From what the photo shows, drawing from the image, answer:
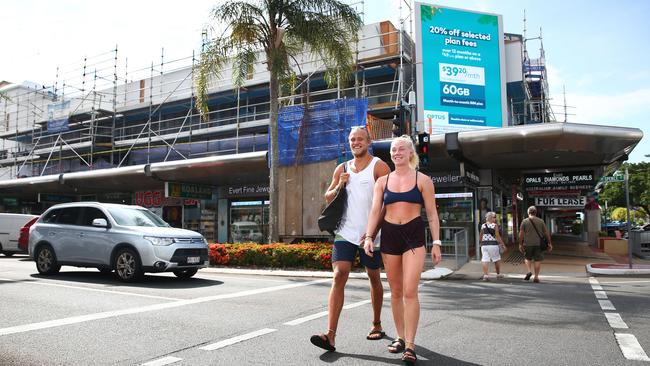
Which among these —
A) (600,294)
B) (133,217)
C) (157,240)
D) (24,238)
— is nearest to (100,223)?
(133,217)

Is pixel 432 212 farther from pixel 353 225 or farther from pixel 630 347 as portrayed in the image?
pixel 630 347

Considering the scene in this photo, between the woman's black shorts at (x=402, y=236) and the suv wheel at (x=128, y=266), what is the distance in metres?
6.73

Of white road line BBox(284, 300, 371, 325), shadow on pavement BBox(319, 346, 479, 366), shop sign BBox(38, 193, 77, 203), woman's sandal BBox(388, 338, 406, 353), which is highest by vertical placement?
shop sign BBox(38, 193, 77, 203)

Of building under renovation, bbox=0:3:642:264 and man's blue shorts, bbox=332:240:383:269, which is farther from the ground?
building under renovation, bbox=0:3:642:264

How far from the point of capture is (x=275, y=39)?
53.2 feet

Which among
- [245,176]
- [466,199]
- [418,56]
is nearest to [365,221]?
[466,199]

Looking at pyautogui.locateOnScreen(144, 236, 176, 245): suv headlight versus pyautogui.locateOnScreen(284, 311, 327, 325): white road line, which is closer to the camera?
pyautogui.locateOnScreen(284, 311, 327, 325): white road line

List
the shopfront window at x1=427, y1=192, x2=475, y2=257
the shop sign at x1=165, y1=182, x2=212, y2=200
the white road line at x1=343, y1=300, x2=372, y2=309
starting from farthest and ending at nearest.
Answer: the shop sign at x1=165, y1=182, x2=212, y2=200 → the shopfront window at x1=427, y1=192, x2=475, y2=257 → the white road line at x1=343, y1=300, x2=372, y2=309

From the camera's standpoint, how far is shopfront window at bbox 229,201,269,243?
81.8 ft

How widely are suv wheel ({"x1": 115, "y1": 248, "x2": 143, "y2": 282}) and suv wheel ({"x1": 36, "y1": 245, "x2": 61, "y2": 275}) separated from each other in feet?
6.06

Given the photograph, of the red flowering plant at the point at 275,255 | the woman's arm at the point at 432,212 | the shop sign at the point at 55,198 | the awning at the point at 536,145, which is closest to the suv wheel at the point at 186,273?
the red flowering plant at the point at 275,255

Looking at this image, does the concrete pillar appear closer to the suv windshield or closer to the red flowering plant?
the red flowering plant

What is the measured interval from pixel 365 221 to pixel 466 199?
16.9 m

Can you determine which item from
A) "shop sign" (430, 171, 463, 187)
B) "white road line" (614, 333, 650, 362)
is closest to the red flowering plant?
"shop sign" (430, 171, 463, 187)
